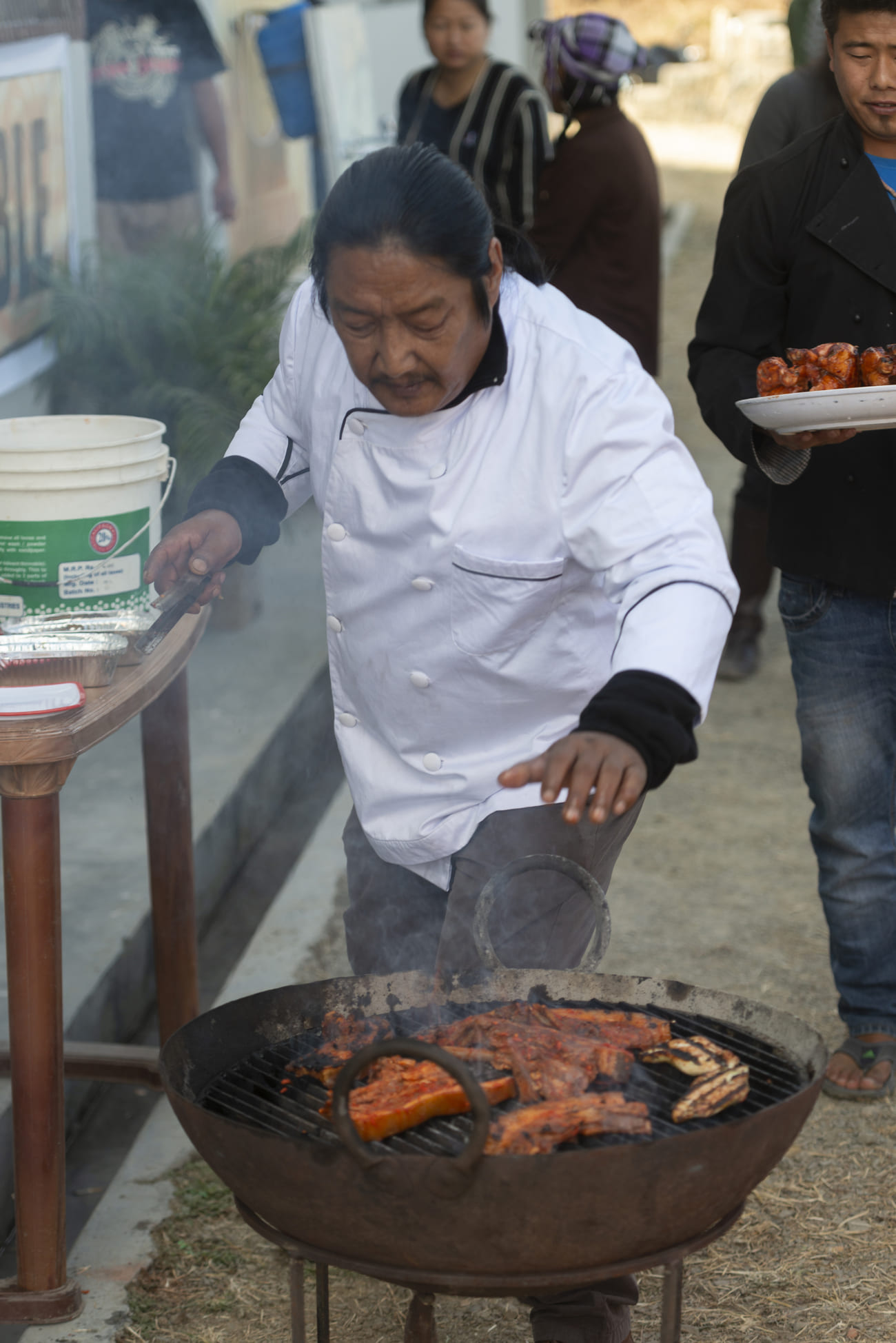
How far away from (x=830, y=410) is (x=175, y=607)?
3.94 feet

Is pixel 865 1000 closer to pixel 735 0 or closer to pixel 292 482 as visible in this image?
pixel 292 482

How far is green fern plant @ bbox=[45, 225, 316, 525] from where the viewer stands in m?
5.46

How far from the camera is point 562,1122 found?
1.89 m

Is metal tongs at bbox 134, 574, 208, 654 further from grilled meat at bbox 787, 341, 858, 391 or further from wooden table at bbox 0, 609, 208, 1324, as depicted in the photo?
grilled meat at bbox 787, 341, 858, 391

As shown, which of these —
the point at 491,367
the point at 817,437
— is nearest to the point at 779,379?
the point at 817,437

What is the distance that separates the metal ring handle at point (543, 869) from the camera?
2.16m

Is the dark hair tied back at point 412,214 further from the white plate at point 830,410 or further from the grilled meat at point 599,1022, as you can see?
the grilled meat at point 599,1022

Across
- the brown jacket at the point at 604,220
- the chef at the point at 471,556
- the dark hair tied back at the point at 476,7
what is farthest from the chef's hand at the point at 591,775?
the dark hair tied back at the point at 476,7

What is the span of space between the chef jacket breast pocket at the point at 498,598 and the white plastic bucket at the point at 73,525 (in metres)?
0.80

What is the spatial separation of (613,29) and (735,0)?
33.9 metres

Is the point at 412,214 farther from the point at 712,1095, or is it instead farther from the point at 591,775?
the point at 712,1095

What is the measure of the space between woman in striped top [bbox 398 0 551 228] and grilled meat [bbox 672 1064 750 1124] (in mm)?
4108

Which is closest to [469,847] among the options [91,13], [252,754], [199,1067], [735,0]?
[199,1067]

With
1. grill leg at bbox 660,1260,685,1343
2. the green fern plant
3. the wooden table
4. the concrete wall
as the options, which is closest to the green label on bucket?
the wooden table
